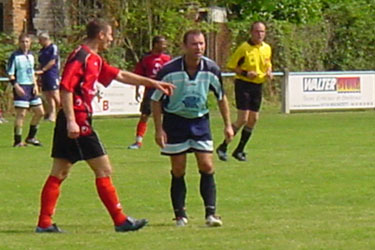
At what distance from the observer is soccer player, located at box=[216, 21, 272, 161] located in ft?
53.0

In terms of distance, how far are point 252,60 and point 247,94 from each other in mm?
485

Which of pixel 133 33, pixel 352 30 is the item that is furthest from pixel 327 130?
pixel 352 30

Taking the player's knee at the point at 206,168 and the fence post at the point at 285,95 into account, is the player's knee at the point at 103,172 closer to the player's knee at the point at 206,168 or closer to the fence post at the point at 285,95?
the player's knee at the point at 206,168

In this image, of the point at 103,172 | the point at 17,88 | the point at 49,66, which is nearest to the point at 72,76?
the point at 103,172

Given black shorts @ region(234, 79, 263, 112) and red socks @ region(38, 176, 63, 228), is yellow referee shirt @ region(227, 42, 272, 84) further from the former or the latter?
red socks @ region(38, 176, 63, 228)

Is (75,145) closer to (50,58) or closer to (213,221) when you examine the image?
(213,221)

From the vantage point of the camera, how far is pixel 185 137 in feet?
34.1

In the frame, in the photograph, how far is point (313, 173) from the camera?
1469 centimetres

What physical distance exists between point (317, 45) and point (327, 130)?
1454 centimetres

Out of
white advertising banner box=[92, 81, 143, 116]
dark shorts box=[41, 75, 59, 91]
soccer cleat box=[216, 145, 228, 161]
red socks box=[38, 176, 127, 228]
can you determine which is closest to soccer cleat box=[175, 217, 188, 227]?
red socks box=[38, 176, 127, 228]

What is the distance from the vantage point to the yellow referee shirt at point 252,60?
16156 millimetres

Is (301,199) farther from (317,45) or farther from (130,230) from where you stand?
(317,45)

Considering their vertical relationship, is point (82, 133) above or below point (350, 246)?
above

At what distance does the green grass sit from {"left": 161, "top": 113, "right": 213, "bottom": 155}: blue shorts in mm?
675
